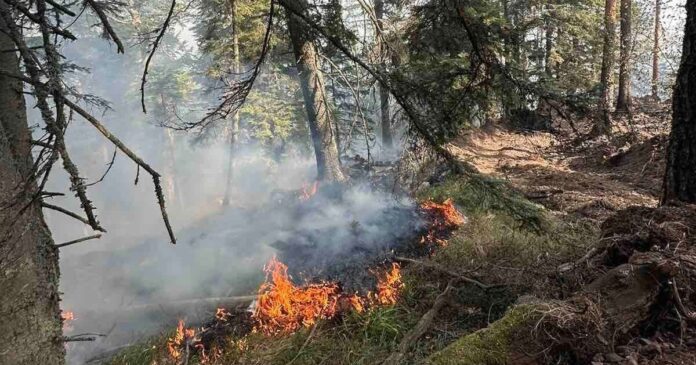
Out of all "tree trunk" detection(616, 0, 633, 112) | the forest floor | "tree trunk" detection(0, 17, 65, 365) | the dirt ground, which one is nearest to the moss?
the forest floor

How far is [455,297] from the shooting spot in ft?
13.8

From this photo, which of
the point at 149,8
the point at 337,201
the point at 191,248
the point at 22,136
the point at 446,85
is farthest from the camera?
the point at 149,8

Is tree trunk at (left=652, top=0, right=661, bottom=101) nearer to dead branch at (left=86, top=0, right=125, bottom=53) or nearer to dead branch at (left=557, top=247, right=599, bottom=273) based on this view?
dead branch at (left=557, top=247, right=599, bottom=273)

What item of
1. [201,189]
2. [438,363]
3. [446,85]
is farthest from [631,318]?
[201,189]

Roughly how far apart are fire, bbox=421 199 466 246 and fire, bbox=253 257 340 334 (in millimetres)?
1822

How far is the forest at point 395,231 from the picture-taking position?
202 centimetres

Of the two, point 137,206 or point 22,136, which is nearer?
point 22,136

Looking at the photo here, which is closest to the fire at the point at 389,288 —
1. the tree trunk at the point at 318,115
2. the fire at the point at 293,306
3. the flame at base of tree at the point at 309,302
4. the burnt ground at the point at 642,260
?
the flame at base of tree at the point at 309,302

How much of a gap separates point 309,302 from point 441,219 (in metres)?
2.88

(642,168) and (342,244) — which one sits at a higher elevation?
(642,168)

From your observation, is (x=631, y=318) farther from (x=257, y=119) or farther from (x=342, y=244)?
(x=257, y=119)

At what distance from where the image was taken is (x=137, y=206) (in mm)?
38250

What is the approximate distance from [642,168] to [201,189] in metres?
35.6

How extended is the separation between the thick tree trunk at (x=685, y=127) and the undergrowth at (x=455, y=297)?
968 millimetres
